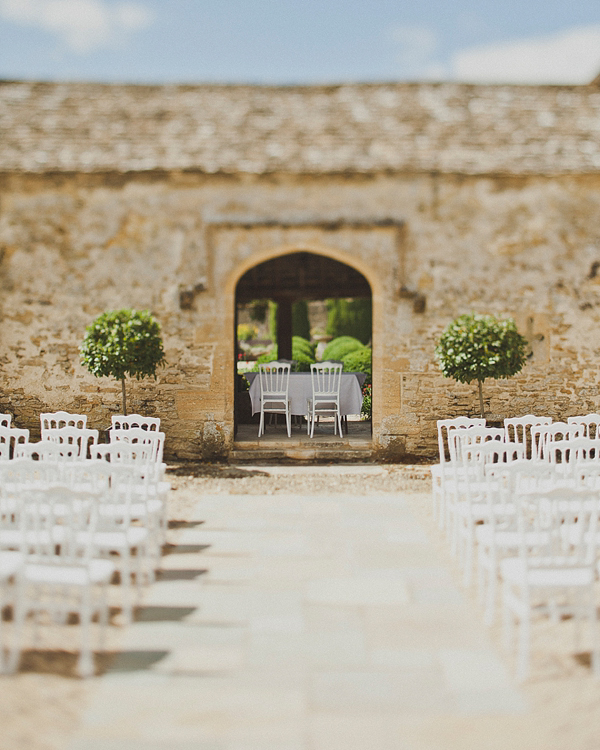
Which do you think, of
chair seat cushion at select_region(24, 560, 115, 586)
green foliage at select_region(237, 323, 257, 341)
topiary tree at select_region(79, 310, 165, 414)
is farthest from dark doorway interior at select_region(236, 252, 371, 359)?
green foliage at select_region(237, 323, 257, 341)

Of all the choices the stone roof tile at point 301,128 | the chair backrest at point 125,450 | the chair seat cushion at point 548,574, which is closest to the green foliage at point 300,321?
the stone roof tile at point 301,128

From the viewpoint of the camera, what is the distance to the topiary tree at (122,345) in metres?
8.22

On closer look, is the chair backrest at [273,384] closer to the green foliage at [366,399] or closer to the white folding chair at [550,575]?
the green foliage at [366,399]

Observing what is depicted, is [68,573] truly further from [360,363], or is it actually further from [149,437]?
[360,363]

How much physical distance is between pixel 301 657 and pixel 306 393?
7.39 meters

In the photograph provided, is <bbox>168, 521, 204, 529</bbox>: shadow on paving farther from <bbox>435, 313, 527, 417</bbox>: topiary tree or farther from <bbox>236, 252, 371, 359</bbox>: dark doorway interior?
<bbox>236, 252, 371, 359</bbox>: dark doorway interior

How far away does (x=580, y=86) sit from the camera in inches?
411

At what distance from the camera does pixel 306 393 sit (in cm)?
1073

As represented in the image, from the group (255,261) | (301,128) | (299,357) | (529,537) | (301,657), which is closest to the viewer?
(301,657)

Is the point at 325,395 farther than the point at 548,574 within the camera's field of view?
Yes

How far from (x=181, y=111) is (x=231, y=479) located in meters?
5.57

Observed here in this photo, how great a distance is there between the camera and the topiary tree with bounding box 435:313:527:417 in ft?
27.2

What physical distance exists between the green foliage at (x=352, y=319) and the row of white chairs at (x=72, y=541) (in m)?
18.2

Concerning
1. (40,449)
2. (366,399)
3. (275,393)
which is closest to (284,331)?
(366,399)
